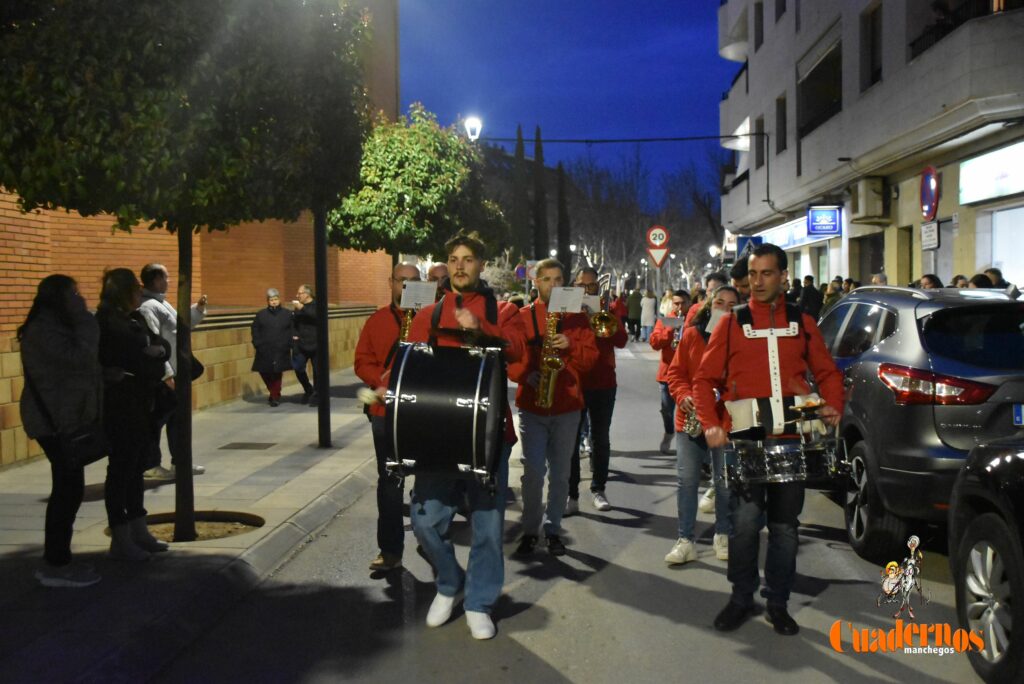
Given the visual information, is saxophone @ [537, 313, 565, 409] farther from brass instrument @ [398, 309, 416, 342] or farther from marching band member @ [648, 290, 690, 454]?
marching band member @ [648, 290, 690, 454]

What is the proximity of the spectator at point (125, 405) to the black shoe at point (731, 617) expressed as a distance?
129 inches

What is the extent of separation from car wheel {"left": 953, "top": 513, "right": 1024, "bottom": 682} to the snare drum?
0.69 m

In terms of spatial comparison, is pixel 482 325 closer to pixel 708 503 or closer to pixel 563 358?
pixel 563 358

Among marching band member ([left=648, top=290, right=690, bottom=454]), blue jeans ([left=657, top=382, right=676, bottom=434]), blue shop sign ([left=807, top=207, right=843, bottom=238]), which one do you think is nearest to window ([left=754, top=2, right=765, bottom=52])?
blue shop sign ([left=807, top=207, right=843, bottom=238])

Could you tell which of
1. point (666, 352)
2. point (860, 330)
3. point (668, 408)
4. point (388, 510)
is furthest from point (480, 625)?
point (668, 408)

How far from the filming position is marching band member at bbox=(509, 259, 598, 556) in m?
6.36

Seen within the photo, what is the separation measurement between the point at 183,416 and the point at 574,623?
297 centimetres

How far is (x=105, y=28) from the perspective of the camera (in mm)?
5586

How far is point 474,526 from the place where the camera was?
5.17 metres

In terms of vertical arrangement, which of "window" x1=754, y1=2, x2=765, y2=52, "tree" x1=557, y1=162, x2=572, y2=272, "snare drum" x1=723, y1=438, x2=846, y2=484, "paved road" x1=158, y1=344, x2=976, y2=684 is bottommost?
"paved road" x1=158, y1=344, x2=976, y2=684

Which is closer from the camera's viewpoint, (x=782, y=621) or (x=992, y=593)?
(x=992, y=593)

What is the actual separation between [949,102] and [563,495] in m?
11.7

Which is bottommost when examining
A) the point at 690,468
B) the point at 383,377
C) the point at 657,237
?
the point at 690,468

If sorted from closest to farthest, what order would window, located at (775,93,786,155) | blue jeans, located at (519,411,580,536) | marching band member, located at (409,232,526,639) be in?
marching band member, located at (409,232,526,639), blue jeans, located at (519,411,580,536), window, located at (775,93,786,155)
